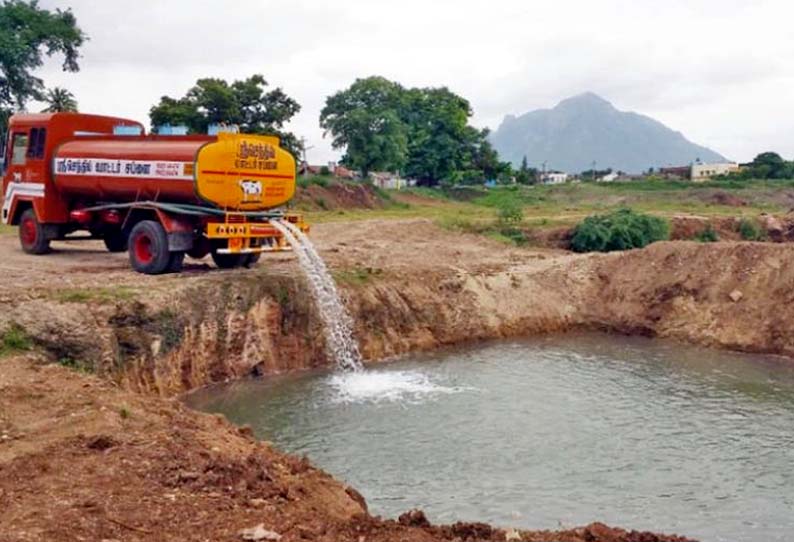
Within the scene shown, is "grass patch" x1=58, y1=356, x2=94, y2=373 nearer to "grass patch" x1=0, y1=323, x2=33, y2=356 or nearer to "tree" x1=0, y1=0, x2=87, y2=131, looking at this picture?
"grass patch" x1=0, y1=323, x2=33, y2=356

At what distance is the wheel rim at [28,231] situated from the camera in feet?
68.0

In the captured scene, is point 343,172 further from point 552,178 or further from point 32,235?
point 552,178

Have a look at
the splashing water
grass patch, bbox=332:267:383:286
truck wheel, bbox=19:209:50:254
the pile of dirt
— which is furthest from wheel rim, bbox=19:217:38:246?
the pile of dirt

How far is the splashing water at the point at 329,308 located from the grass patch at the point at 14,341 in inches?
257

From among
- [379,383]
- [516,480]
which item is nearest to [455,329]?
[379,383]

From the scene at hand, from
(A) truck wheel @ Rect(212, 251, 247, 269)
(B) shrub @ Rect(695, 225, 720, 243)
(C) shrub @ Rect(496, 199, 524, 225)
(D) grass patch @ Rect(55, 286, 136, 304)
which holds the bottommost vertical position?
(D) grass patch @ Rect(55, 286, 136, 304)

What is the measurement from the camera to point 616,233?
31812mm

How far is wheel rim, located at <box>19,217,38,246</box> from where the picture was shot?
2071 centimetres

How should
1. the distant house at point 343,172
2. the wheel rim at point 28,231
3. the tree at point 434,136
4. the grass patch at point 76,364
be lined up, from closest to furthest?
the grass patch at point 76,364, the wheel rim at point 28,231, the tree at point 434,136, the distant house at point 343,172

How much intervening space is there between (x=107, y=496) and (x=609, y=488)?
681cm

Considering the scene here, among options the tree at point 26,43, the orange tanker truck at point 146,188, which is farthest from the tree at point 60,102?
the orange tanker truck at point 146,188

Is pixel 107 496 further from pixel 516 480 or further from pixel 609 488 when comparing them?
pixel 609 488

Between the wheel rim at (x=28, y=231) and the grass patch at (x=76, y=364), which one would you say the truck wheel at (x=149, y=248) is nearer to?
the wheel rim at (x=28, y=231)

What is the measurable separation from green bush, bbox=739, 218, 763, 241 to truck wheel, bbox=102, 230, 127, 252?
87.1 ft
